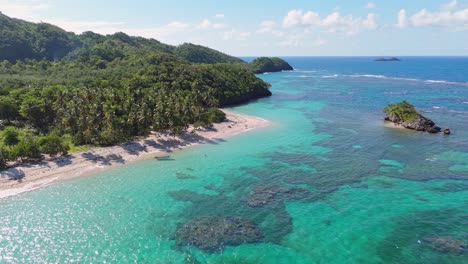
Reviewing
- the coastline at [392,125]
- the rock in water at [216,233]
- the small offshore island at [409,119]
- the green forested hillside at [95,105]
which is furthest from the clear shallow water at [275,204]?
the green forested hillside at [95,105]

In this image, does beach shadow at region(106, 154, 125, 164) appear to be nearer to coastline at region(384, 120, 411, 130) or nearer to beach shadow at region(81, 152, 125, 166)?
beach shadow at region(81, 152, 125, 166)

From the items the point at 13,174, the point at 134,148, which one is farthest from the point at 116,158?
the point at 13,174

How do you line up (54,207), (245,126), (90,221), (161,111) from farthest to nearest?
1. (245,126)
2. (161,111)
3. (54,207)
4. (90,221)

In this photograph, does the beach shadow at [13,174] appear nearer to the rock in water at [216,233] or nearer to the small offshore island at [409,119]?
the rock in water at [216,233]

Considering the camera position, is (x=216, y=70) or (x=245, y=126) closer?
(x=245, y=126)

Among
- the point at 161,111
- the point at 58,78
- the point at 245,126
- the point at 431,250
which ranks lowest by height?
the point at 431,250

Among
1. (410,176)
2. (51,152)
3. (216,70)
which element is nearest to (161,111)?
(51,152)

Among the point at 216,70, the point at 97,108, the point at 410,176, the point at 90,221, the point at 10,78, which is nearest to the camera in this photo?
the point at 90,221

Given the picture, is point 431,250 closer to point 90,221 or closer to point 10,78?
point 90,221

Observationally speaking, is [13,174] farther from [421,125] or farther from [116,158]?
[421,125]
